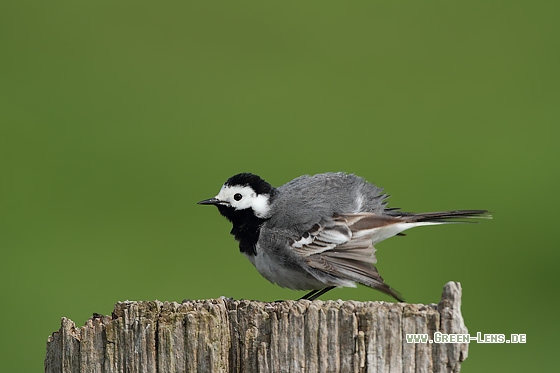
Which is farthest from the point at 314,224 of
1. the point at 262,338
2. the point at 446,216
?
the point at 262,338

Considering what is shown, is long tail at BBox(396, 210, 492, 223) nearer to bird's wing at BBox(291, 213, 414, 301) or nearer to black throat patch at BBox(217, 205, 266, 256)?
bird's wing at BBox(291, 213, 414, 301)

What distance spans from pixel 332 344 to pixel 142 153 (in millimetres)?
11425

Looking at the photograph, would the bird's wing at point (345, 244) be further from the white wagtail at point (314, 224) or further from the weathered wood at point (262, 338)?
the weathered wood at point (262, 338)

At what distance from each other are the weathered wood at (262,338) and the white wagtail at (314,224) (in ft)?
6.44

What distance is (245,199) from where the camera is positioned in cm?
779

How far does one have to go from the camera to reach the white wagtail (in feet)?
23.1

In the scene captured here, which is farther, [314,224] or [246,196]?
[246,196]

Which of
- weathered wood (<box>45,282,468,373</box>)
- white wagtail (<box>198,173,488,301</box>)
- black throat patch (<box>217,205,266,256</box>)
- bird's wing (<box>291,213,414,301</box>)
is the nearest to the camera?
weathered wood (<box>45,282,468,373</box>)

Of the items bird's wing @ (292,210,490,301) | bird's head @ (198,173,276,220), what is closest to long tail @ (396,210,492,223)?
bird's wing @ (292,210,490,301)

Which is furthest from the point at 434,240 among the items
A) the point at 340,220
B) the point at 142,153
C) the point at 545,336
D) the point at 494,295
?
the point at 340,220

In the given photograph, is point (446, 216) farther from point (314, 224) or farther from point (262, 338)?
point (262, 338)

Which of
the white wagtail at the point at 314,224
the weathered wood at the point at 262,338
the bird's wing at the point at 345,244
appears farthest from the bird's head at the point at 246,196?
the weathered wood at the point at 262,338

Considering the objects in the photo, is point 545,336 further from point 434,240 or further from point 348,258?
point 348,258

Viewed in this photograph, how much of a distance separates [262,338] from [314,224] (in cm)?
259
